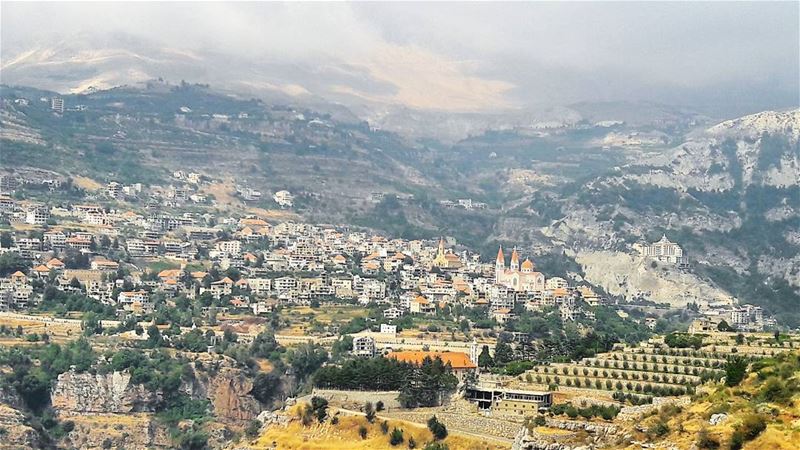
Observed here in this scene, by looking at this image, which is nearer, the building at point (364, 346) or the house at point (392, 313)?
the building at point (364, 346)

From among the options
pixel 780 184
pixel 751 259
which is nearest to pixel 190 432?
pixel 751 259

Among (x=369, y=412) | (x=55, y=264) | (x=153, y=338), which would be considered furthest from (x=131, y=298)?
(x=369, y=412)

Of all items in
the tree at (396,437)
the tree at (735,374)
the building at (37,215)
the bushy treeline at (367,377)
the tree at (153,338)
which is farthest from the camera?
the building at (37,215)

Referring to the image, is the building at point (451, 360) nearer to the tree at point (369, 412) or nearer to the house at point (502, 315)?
the tree at point (369, 412)

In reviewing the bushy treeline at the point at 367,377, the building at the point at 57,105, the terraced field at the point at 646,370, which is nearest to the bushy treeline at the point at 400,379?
the bushy treeline at the point at 367,377

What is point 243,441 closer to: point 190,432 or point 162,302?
point 190,432
